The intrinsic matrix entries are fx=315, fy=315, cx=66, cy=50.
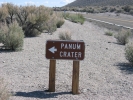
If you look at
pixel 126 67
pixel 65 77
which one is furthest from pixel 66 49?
pixel 126 67

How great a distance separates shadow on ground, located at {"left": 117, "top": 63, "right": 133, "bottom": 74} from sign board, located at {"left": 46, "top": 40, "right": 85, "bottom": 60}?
13.8ft

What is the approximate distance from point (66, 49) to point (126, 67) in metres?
5.34

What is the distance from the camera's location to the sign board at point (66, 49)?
8.91m

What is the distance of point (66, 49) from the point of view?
895 centimetres

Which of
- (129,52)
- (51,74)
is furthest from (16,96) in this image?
(129,52)

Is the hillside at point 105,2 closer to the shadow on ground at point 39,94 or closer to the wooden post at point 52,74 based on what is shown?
the wooden post at point 52,74

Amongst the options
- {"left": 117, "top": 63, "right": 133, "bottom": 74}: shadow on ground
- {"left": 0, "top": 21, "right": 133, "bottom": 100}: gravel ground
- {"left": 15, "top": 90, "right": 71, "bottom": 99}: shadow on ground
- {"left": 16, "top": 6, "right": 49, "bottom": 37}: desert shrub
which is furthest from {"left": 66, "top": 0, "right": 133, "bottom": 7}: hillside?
{"left": 15, "top": 90, "right": 71, "bottom": 99}: shadow on ground

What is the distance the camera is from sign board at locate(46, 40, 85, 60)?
891 cm

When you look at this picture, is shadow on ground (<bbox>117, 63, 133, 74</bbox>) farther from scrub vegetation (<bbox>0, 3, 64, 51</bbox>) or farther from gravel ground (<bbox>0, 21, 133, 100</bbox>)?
scrub vegetation (<bbox>0, 3, 64, 51</bbox>)

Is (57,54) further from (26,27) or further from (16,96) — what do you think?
(26,27)

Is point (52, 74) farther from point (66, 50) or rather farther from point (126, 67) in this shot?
point (126, 67)

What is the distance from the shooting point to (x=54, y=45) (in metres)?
8.98

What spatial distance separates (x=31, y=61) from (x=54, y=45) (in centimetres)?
490

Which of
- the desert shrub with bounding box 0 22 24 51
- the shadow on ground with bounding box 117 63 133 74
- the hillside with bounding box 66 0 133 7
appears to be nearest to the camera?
the shadow on ground with bounding box 117 63 133 74
